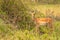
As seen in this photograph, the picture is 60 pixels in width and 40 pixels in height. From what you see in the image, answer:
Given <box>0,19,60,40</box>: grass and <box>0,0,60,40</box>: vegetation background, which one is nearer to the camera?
<box>0,19,60,40</box>: grass

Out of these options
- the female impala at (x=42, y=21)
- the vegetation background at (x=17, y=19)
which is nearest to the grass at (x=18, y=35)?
the vegetation background at (x=17, y=19)

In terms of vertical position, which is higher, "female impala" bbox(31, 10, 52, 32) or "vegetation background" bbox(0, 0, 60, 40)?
"vegetation background" bbox(0, 0, 60, 40)

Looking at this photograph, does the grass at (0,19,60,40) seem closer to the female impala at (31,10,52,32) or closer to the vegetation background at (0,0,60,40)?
the vegetation background at (0,0,60,40)

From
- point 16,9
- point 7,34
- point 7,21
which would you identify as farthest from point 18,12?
point 7,34

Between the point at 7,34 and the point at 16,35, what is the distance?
599 mm

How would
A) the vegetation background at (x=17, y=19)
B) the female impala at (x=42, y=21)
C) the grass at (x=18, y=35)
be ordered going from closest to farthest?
1. the grass at (x=18, y=35)
2. the vegetation background at (x=17, y=19)
3. the female impala at (x=42, y=21)

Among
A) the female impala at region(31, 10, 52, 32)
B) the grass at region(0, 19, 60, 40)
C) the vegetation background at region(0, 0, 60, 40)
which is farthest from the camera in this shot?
the female impala at region(31, 10, 52, 32)

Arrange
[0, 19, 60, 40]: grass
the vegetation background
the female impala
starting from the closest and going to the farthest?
[0, 19, 60, 40]: grass < the vegetation background < the female impala

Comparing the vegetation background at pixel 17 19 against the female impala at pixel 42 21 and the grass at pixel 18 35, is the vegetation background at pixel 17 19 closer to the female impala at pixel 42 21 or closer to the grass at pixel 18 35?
the grass at pixel 18 35

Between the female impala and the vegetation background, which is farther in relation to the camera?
the female impala

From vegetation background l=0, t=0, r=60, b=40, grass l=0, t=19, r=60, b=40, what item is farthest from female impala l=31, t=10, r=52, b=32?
grass l=0, t=19, r=60, b=40

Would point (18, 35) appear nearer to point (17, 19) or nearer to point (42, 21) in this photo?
point (17, 19)

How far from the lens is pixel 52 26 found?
12.4 meters

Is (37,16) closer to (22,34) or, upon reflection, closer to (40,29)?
(40,29)
